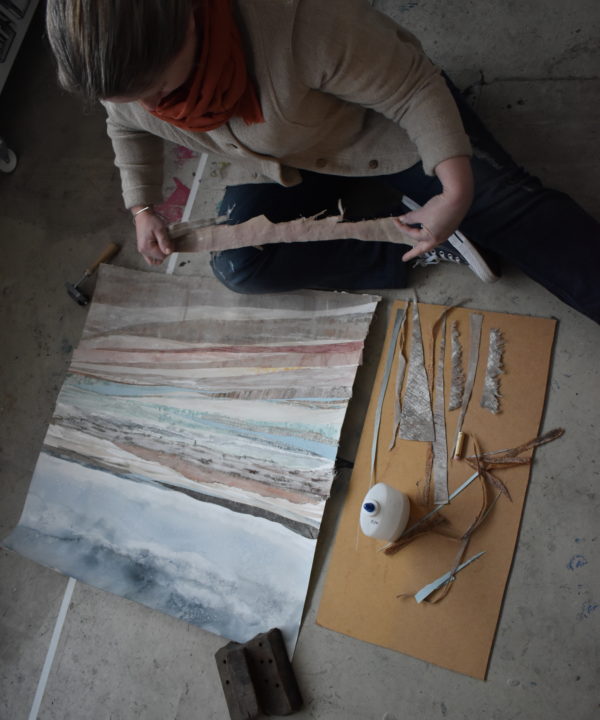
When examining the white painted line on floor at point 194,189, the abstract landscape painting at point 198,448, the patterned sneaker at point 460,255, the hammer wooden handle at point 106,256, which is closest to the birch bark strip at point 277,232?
the patterned sneaker at point 460,255

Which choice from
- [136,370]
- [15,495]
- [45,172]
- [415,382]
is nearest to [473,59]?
[415,382]

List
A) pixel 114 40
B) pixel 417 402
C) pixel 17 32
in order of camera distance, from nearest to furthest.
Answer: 1. pixel 114 40
2. pixel 417 402
3. pixel 17 32

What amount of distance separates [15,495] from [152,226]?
842 millimetres

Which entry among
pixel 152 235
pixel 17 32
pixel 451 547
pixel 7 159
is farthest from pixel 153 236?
pixel 17 32

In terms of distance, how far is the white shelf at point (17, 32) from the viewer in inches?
65.9

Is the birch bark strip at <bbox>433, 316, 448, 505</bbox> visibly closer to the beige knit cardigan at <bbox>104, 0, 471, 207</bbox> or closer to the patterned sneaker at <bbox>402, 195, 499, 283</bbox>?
the patterned sneaker at <bbox>402, 195, 499, 283</bbox>

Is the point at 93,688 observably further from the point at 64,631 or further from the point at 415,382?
the point at 415,382

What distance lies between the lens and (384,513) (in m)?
1.03

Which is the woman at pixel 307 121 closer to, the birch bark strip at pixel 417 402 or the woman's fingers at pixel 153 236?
the woman's fingers at pixel 153 236

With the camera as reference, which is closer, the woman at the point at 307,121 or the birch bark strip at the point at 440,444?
the woman at the point at 307,121

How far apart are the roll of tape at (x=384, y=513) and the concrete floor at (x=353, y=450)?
0.14m

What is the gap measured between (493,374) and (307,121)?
56cm

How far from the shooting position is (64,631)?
4.40 ft

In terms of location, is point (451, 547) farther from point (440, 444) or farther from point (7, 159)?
point (7, 159)
